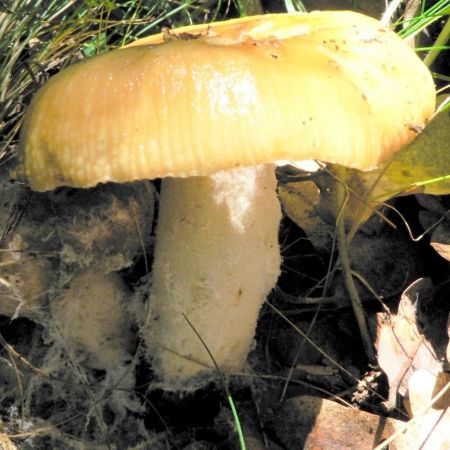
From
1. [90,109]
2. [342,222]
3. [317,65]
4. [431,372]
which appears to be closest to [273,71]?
[317,65]

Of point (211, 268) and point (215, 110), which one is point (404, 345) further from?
point (215, 110)

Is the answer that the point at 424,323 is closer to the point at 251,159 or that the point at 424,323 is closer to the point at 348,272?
the point at 348,272

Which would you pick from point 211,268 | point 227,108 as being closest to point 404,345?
point 211,268

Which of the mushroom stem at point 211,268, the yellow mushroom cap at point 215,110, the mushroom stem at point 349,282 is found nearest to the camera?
the yellow mushroom cap at point 215,110

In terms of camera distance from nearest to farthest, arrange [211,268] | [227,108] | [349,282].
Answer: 1. [227,108]
2. [211,268]
3. [349,282]

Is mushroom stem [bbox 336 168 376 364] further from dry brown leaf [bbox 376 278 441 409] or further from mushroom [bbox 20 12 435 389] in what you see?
mushroom [bbox 20 12 435 389]

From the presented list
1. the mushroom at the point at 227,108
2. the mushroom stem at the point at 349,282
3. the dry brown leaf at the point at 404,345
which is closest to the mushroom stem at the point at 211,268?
the mushroom at the point at 227,108

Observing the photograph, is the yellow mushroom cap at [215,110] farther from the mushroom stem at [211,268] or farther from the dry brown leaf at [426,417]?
the dry brown leaf at [426,417]

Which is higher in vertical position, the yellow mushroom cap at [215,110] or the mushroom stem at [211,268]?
the yellow mushroom cap at [215,110]
